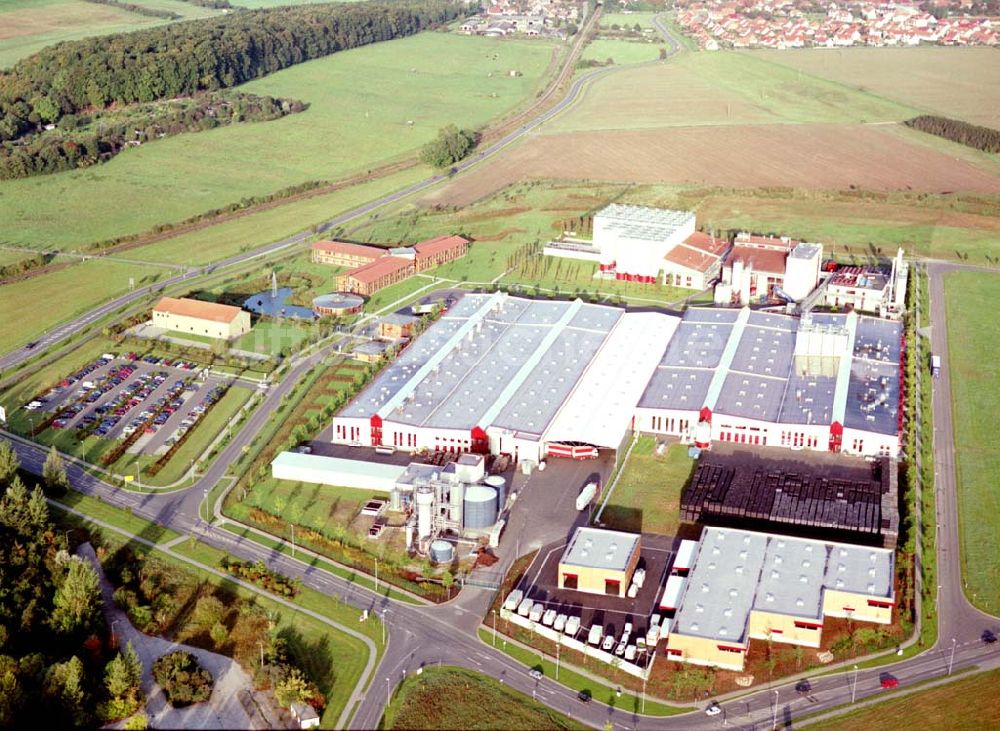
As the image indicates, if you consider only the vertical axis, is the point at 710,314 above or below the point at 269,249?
above

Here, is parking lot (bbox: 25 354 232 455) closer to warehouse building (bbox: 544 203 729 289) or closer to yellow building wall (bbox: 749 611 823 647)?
yellow building wall (bbox: 749 611 823 647)

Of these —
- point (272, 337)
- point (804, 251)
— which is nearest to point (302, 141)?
point (272, 337)

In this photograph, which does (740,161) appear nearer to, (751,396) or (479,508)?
(751,396)

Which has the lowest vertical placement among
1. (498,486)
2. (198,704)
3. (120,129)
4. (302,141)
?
(198,704)

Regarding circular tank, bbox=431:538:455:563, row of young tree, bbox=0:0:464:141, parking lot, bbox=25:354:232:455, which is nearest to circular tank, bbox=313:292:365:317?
parking lot, bbox=25:354:232:455

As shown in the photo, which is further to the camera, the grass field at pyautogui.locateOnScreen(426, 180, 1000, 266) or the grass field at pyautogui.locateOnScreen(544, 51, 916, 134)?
the grass field at pyautogui.locateOnScreen(544, 51, 916, 134)

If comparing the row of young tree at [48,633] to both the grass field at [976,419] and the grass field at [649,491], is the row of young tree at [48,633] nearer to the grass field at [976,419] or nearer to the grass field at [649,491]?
the grass field at [649,491]
